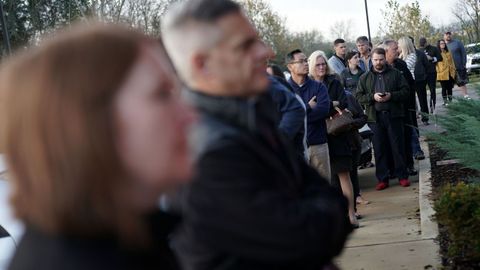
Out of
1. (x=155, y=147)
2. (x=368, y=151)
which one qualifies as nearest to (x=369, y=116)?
(x=368, y=151)

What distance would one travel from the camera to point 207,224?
6.31 feet

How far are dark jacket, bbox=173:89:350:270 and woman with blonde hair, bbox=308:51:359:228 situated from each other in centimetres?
547

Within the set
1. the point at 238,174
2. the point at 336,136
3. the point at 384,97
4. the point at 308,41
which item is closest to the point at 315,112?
the point at 336,136

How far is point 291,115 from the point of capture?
538cm

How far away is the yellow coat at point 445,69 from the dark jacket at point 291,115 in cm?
1263

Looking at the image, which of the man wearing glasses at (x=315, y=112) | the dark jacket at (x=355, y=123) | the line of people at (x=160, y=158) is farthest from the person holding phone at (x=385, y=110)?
the line of people at (x=160, y=158)

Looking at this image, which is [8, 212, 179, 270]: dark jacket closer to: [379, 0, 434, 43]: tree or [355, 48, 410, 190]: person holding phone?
[355, 48, 410, 190]: person holding phone

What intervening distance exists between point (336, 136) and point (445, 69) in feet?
34.7

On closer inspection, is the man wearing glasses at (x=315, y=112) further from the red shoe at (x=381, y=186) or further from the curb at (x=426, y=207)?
the red shoe at (x=381, y=186)

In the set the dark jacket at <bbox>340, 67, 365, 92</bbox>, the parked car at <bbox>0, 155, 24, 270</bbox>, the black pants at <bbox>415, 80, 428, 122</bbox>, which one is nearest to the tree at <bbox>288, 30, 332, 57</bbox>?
the black pants at <bbox>415, 80, 428, 122</bbox>

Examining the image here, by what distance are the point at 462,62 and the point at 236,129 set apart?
1700 centimetres

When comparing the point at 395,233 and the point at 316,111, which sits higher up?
the point at 316,111

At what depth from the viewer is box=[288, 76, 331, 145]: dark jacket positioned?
6988mm

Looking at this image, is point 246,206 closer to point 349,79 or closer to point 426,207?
point 426,207
